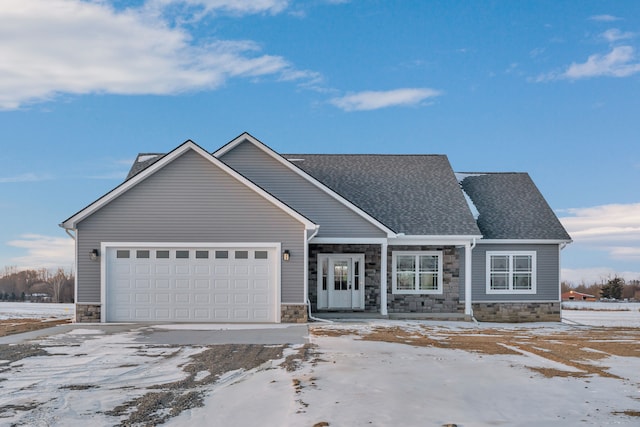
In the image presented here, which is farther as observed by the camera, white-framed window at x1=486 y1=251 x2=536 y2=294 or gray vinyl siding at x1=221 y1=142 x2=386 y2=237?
white-framed window at x1=486 y1=251 x2=536 y2=294

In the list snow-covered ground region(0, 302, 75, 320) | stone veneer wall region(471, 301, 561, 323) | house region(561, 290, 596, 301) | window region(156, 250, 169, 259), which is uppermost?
window region(156, 250, 169, 259)

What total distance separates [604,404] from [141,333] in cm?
1134

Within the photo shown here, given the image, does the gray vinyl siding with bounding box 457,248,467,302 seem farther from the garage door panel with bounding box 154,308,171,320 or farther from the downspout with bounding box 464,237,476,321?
the garage door panel with bounding box 154,308,171,320

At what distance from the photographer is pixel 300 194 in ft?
72.6

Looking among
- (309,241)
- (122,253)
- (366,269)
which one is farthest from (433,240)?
(122,253)

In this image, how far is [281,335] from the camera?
16.1 meters

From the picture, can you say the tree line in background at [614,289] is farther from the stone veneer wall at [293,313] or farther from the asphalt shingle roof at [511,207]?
the stone veneer wall at [293,313]

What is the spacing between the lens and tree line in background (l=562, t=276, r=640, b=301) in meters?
48.6

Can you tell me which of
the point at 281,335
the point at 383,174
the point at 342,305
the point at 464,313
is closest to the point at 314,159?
the point at 383,174

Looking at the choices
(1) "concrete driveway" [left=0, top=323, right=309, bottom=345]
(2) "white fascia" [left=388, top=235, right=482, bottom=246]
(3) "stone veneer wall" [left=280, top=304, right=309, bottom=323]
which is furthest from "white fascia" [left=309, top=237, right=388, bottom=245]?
(1) "concrete driveway" [left=0, top=323, right=309, bottom=345]

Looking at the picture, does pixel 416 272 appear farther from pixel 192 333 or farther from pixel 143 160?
pixel 143 160

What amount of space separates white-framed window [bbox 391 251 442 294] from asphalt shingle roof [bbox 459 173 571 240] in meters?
2.11

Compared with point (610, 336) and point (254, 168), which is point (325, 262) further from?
point (610, 336)

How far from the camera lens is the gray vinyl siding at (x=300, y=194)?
21.6 meters
